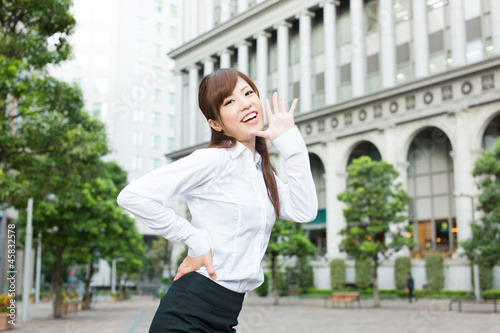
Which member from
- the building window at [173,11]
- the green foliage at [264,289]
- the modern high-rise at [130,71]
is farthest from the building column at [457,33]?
the building window at [173,11]

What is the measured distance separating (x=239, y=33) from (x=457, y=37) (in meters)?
22.4

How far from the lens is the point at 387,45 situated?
37.8 m

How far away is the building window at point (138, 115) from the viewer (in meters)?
75.5

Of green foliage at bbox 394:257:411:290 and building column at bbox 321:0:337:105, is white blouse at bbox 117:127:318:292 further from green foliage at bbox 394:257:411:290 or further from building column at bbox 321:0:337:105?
building column at bbox 321:0:337:105

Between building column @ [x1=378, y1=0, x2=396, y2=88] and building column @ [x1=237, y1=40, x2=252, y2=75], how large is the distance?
1466cm

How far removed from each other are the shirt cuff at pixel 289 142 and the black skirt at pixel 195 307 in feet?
2.24

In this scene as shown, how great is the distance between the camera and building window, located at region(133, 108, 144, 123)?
7550 cm

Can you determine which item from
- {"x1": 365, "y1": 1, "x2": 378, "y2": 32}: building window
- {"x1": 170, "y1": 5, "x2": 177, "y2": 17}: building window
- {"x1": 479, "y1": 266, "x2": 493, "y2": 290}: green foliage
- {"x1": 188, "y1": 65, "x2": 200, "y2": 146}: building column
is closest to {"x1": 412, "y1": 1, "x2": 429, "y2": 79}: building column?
{"x1": 365, "y1": 1, "x2": 378, "y2": 32}: building window

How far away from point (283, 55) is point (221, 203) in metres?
44.5

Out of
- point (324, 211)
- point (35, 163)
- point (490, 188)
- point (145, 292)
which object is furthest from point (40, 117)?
point (145, 292)

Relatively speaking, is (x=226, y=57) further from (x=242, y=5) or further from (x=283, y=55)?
(x=283, y=55)

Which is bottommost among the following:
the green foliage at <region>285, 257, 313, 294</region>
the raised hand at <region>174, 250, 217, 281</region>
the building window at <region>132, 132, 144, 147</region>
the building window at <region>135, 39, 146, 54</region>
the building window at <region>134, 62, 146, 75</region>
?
the green foliage at <region>285, 257, 313, 294</region>

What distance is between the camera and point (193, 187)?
244 cm

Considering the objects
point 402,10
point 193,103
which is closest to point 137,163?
point 193,103
